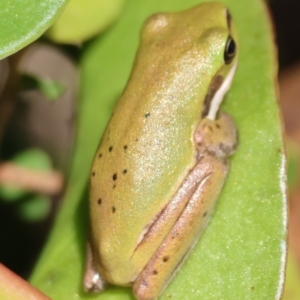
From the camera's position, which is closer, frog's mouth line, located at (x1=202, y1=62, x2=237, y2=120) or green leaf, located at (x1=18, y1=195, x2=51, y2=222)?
frog's mouth line, located at (x1=202, y1=62, x2=237, y2=120)

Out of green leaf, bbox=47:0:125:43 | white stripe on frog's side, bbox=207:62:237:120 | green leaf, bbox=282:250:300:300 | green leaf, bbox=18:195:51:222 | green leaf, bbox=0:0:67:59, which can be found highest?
green leaf, bbox=0:0:67:59

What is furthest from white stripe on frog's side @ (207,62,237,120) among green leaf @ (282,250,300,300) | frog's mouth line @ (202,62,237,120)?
green leaf @ (282,250,300,300)

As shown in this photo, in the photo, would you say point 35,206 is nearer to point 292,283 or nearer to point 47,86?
point 47,86

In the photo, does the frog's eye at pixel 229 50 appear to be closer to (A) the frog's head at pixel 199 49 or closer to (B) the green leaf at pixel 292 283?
(A) the frog's head at pixel 199 49

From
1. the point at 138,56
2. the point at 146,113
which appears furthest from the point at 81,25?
the point at 146,113

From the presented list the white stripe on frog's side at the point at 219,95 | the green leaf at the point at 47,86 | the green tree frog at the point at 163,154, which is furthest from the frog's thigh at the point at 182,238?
the green leaf at the point at 47,86

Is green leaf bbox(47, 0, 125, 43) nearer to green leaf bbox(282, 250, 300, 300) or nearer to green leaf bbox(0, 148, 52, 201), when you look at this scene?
green leaf bbox(0, 148, 52, 201)
